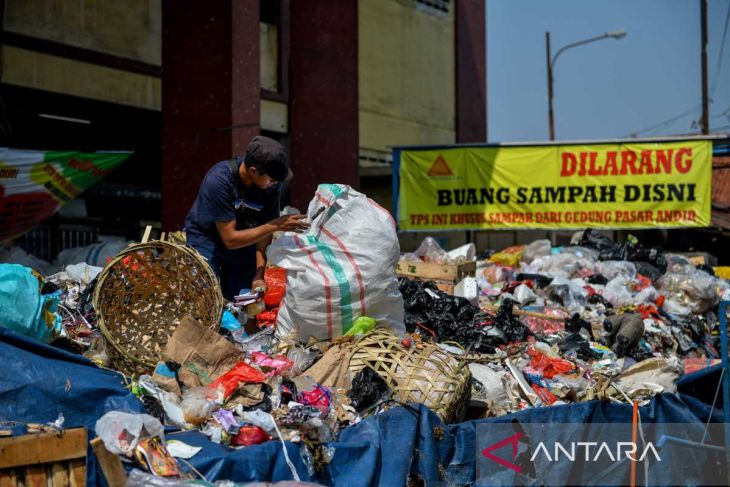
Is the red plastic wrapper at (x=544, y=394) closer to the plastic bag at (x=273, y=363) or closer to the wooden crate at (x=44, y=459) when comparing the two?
the plastic bag at (x=273, y=363)

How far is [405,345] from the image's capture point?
15.0ft

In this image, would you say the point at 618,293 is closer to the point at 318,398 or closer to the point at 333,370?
the point at 333,370

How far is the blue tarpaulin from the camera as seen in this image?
139 inches

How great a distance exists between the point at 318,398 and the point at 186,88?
224 inches

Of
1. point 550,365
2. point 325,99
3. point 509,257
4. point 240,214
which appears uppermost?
point 325,99

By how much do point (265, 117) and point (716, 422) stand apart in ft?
30.8

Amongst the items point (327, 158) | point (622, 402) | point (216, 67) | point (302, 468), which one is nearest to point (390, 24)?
point (327, 158)

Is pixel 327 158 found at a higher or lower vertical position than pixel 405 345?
higher

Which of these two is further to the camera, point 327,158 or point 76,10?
point 327,158

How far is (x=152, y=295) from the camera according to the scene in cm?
497

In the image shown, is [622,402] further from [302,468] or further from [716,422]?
[302,468]

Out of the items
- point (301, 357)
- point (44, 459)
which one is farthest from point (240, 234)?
point (44, 459)

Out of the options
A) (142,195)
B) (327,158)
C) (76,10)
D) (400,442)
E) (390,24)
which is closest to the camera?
(400,442)

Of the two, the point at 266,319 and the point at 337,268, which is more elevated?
the point at 337,268
